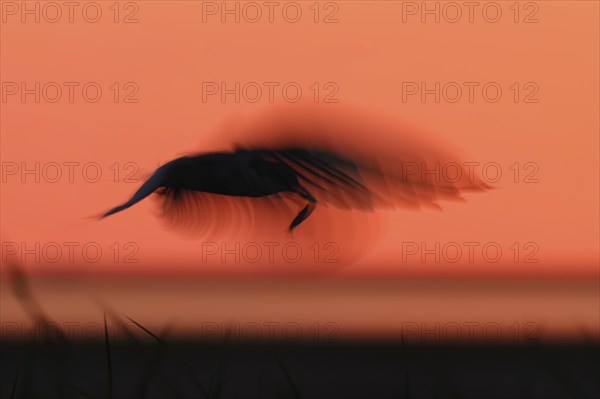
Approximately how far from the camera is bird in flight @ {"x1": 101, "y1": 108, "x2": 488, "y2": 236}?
1543mm

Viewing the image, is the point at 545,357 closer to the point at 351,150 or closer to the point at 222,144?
the point at 351,150

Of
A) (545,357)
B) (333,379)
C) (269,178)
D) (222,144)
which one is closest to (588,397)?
(545,357)

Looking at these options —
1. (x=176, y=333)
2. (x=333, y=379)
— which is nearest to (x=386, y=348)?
(x=333, y=379)

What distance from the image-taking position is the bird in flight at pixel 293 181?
1.54m

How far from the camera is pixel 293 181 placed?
160 cm

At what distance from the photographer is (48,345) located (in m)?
1.24

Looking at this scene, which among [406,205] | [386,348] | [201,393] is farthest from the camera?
[386,348]

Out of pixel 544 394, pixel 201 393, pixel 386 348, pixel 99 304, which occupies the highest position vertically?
pixel 99 304

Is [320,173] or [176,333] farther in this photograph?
[320,173]

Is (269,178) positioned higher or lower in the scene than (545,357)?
higher

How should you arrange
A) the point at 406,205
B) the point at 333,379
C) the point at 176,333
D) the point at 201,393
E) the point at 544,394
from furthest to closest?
the point at 333,379 → the point at 406,205 → the point at 544,394 → the point at 176,333 → the point at 201,393

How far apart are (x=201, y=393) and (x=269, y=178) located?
0.55 meters

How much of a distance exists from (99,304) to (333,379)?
3.59 ft

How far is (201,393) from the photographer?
116 cm
